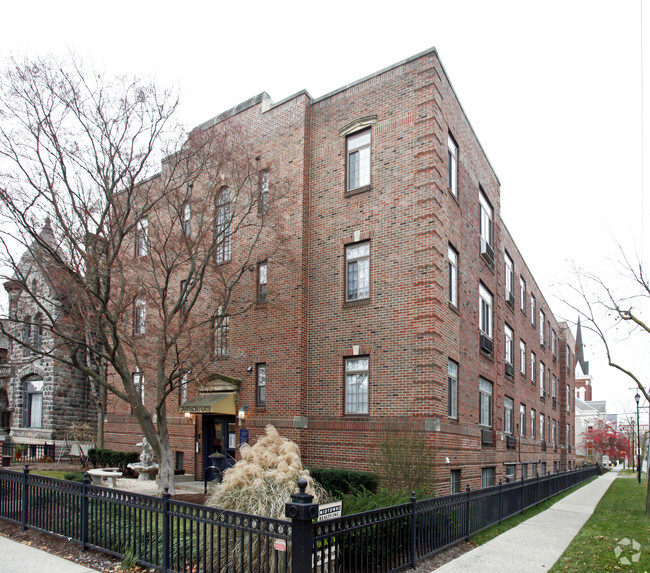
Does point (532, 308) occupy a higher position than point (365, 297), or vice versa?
point (532, 308)

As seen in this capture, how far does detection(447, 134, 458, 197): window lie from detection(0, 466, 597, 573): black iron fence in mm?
9619

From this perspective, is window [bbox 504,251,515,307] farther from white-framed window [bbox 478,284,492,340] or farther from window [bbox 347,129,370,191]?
window [bbox 347,129,370,191]

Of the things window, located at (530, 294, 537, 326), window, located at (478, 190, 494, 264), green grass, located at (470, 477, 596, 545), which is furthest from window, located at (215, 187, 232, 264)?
window, located at (530, 294, 537, 326)

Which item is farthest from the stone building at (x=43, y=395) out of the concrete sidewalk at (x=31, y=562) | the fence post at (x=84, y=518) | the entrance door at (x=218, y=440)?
the fence post at (x=84, y=518)

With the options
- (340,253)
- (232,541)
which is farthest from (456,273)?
(232,541)

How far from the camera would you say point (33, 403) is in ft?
97.2

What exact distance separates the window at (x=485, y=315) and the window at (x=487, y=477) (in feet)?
13.8

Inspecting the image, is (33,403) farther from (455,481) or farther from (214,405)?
(455,481)

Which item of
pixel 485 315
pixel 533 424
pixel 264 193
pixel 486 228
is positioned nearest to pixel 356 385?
pixel 264 193

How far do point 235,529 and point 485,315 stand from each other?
16.8 meters

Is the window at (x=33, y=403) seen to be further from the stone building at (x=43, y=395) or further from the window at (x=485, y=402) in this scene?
the window at (x=485, y=402)

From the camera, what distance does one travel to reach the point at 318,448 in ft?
54.7

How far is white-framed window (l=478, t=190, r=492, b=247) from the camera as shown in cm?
2225

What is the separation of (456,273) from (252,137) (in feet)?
26.9
